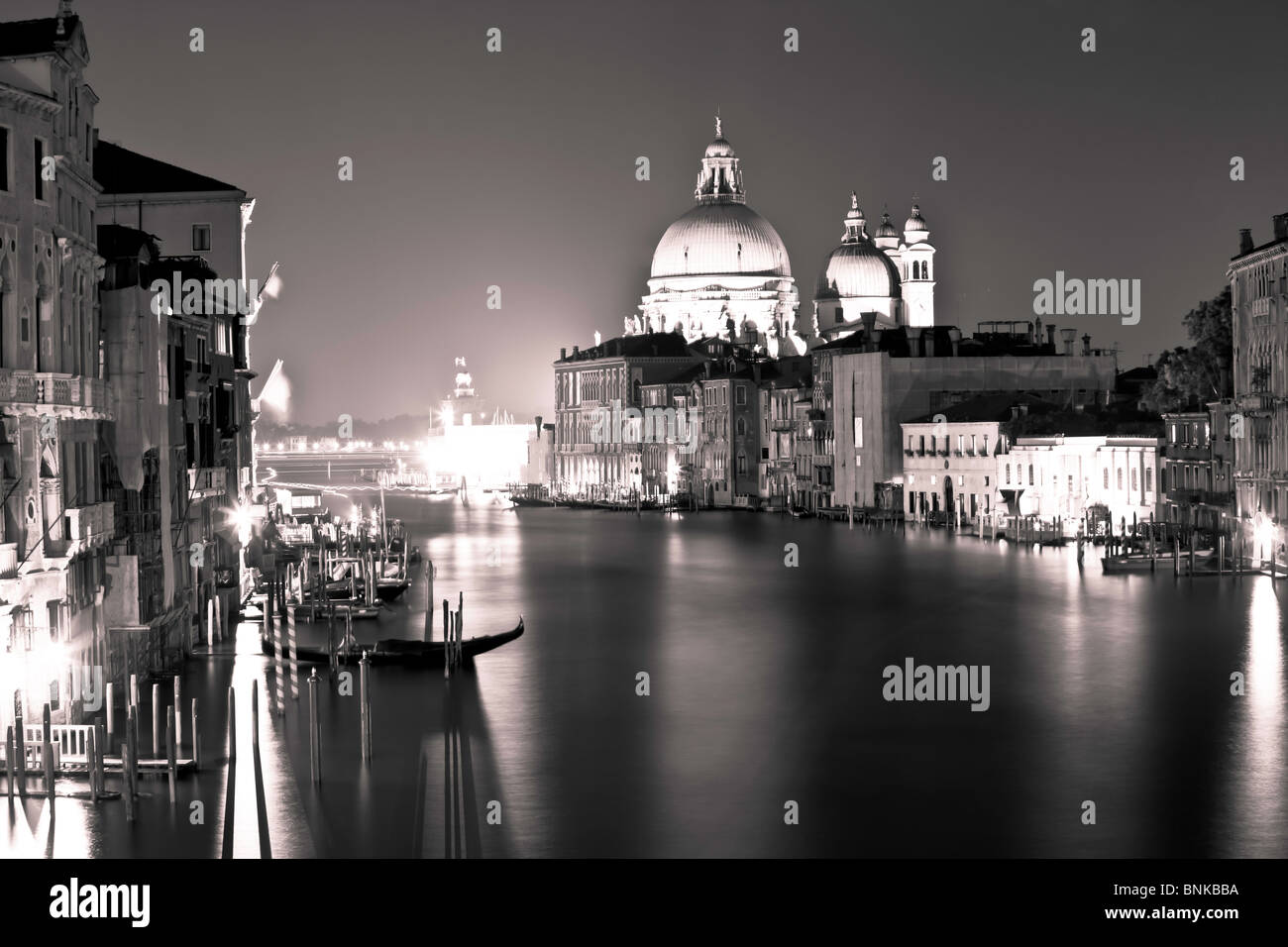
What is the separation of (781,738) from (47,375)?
26.7 feet

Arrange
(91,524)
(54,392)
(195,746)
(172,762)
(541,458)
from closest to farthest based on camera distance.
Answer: (172,762) → (195,746) → (54,392) → (91,524) → (541,458)

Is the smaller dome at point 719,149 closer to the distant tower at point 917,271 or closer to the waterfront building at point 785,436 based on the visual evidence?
the distant tower at point 917,271

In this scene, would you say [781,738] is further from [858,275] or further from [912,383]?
[858,275]

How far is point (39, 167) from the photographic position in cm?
1822

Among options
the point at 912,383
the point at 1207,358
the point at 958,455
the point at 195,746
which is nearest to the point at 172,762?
the point at 195,746

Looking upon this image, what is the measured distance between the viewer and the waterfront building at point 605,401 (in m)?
98.4

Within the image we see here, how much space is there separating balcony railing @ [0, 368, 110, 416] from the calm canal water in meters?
3.51

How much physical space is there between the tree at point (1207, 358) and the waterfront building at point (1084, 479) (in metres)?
1.49

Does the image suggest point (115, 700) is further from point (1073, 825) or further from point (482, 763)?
point (1073, 825)

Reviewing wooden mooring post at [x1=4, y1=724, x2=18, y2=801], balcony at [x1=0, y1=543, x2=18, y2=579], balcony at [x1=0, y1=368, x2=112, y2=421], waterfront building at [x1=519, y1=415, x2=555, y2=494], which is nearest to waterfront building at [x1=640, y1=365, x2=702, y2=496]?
waterfront building at [x1=519, y1=415, x2=555, y2=494]

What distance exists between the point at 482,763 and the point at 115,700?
436 cm

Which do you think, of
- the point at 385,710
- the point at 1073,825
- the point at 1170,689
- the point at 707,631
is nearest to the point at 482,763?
the point at 385,710

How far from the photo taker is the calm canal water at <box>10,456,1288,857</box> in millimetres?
16000
